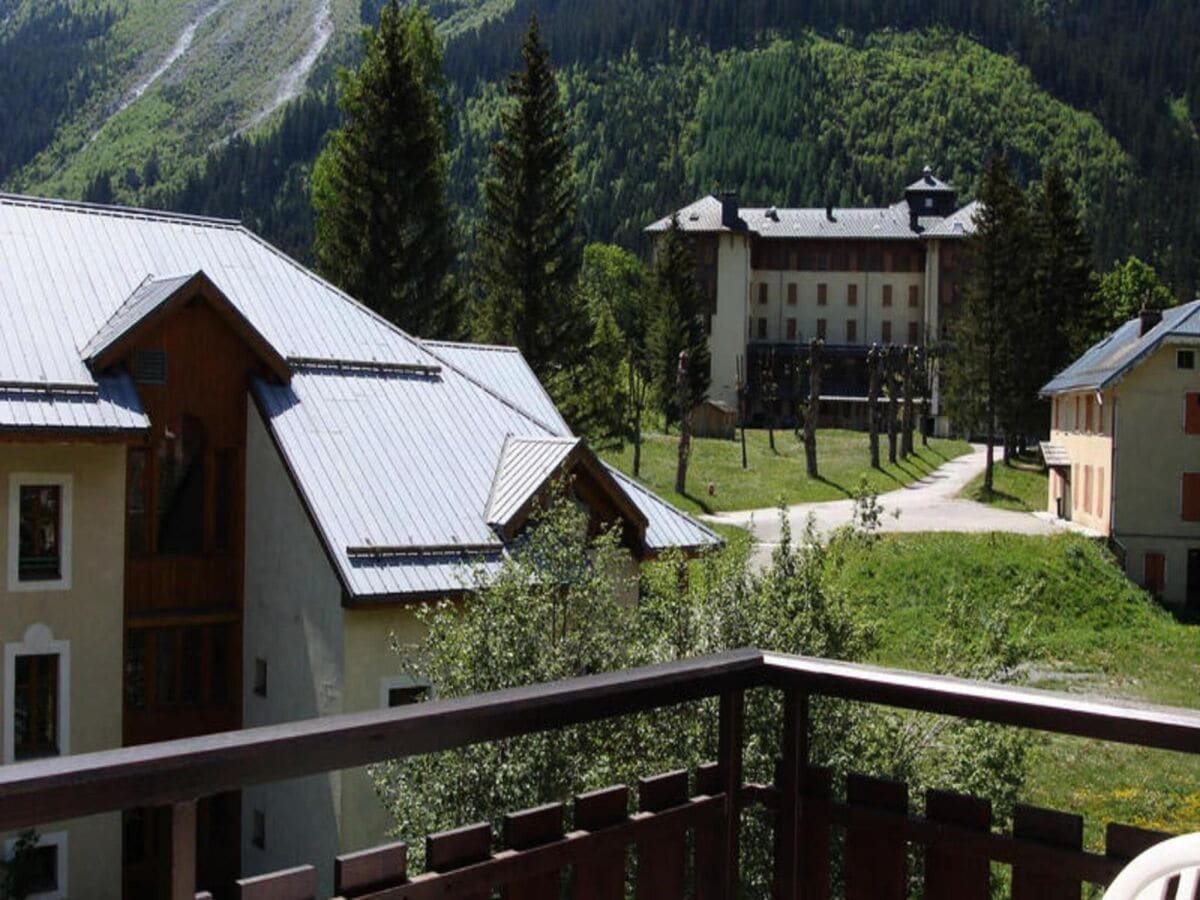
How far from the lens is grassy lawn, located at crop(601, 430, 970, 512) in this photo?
4453 centimetres

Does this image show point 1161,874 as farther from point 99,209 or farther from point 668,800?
point 99,209

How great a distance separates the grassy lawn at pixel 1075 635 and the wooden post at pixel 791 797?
551 inches

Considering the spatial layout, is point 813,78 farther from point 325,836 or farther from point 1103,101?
point 325,836

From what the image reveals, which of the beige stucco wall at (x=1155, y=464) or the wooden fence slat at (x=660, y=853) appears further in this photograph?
the beige stucco wall at (x=1155, y=464)

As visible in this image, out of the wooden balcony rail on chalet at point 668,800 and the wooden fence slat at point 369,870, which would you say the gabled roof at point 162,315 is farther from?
the wooden fence slat at point 369,870

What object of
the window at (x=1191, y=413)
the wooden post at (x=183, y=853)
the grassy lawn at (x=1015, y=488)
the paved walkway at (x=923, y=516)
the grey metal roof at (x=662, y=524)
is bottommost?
the paved walkway at (x=923, y=516)

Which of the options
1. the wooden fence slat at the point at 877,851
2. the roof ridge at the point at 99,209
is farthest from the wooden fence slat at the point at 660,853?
the roof ridge at the point at 99,209

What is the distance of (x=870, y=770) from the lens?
10766mm

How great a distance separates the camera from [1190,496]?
37188mm

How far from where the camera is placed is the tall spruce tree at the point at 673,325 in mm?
61562

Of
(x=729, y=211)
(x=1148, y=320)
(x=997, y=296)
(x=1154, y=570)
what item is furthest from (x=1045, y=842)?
(x=729, y=211)

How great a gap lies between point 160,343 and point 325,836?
6780 millimetres

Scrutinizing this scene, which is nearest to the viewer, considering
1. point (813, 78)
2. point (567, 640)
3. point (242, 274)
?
point (567, 640)

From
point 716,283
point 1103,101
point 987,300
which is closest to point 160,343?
point 987,300
